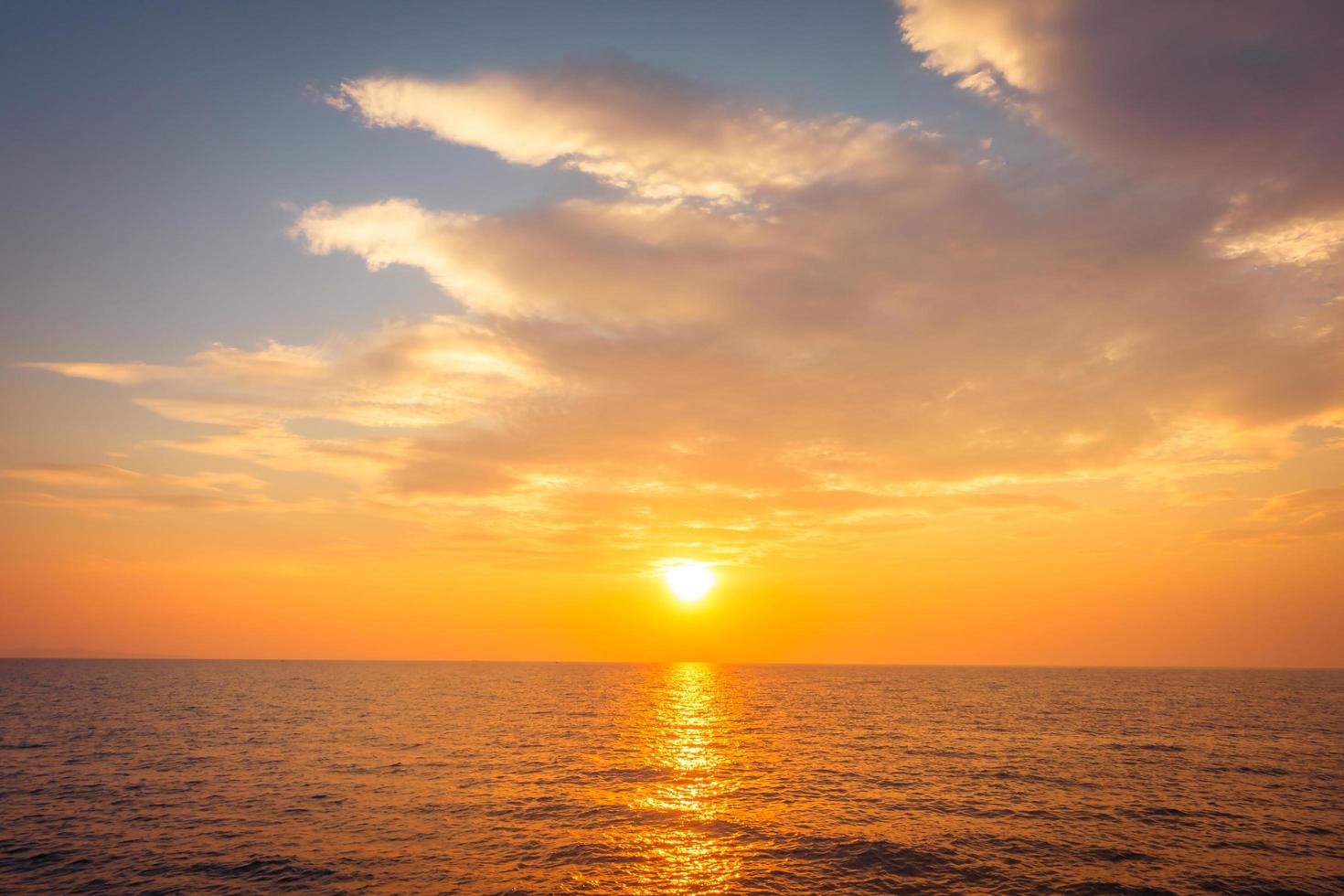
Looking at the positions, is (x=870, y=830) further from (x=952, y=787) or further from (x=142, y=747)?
(x=142, y=747)

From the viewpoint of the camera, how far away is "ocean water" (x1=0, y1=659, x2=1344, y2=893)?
102 feet

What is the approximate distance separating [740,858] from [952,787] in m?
23.9

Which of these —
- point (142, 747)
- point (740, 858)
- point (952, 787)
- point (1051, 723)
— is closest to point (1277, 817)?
point (952, 787)

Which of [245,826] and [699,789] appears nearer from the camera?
[245,826]

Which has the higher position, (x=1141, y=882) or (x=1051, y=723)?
(x=1141, y=882)

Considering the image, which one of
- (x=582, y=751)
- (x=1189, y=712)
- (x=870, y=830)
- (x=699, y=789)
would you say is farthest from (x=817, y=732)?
(x=1189, y=712)

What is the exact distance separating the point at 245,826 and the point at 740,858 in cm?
2828

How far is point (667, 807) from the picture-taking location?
43812 mm

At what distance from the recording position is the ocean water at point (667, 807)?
102 feet

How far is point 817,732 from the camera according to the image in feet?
270

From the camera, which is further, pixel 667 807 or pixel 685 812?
pixel 667 807

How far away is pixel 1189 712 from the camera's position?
107062mm

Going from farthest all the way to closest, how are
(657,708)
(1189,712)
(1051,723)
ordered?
1. (657,708)
2. (1189,712)
3. (1051,723)

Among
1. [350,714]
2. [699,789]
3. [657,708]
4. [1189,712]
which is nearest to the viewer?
[699,789]
